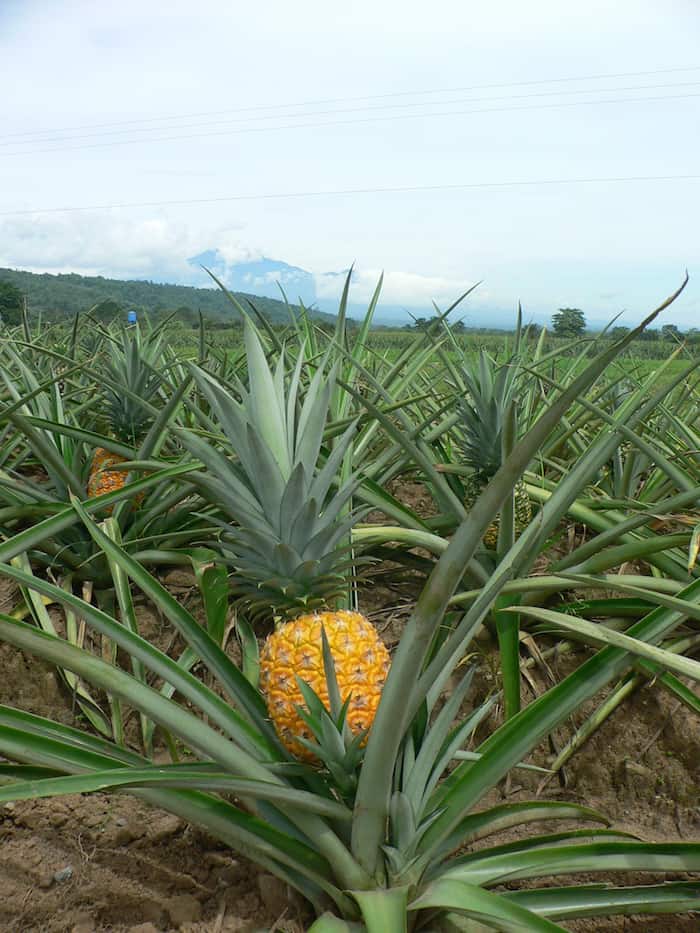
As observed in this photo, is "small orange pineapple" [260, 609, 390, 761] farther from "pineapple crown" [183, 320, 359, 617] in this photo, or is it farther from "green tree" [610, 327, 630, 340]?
"green tree" [610, 327, 630, 340]

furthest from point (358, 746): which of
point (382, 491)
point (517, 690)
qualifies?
point (382, 491)

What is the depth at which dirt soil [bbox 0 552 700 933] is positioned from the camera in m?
1.31

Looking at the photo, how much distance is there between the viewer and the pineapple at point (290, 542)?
123cm

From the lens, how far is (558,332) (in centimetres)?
396

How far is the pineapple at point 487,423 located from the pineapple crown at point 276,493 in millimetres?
833

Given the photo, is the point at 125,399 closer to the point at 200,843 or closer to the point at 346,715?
the point at 200,843

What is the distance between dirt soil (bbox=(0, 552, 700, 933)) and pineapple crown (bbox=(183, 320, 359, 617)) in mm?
554

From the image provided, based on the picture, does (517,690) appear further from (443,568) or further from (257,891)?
(443,568)

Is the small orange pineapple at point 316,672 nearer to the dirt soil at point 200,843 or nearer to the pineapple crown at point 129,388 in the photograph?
the dirt soil at point 200,843

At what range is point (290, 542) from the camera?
134 centimetres

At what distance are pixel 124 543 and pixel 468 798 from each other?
1385mm

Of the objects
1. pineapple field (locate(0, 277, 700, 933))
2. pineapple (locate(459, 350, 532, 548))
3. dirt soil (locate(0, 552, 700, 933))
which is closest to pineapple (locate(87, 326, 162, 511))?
pineapple field (locate(0, 277, 700, 933))

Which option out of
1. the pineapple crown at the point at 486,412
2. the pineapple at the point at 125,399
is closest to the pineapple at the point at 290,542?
the pineapple crown at the point at 486,412

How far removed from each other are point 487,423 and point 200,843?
137 cm
